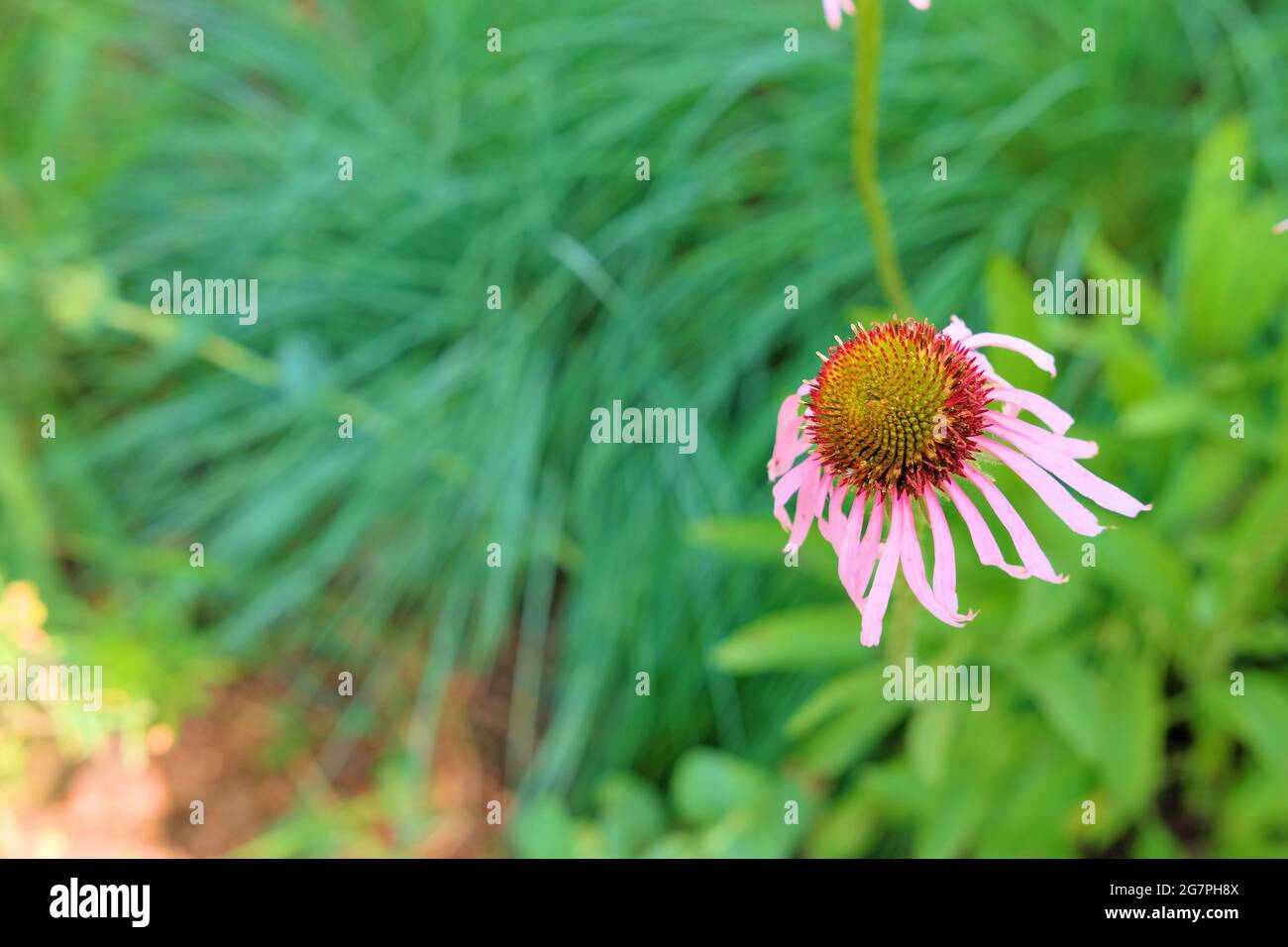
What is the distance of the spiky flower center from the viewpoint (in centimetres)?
104

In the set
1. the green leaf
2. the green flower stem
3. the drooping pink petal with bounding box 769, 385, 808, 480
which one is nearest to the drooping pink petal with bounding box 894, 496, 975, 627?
the drooping pink petal with bounding box 769, 385, 808, 480

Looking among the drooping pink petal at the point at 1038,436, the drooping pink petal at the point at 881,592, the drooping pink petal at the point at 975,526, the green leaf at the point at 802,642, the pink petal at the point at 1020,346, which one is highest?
the pink petal at the point at 1020,346

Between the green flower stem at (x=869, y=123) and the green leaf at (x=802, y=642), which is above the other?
the green flower stem at (x=869, y=123)

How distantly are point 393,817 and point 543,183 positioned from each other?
1.53 metres

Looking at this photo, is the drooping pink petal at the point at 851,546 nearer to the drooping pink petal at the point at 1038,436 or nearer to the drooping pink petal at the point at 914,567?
the drooping pink petal at the point at 914,567

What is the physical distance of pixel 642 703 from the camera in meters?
2.45

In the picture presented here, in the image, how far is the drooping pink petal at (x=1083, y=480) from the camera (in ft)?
2.91

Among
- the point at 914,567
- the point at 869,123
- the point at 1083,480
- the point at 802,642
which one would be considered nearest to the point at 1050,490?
the point at 1083,480

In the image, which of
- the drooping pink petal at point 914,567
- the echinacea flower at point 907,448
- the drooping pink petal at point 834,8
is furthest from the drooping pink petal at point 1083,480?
the drooping pink petal at point 834,8

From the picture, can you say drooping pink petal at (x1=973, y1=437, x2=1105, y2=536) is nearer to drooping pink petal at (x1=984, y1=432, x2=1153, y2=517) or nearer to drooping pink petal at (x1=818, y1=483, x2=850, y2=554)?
drooping pink petal at (x1=984, y1=432, x2=1153, y2=517)

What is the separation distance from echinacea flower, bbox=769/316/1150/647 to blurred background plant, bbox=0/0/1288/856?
0.74 m

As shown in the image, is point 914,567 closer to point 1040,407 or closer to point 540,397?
point 1040,407
